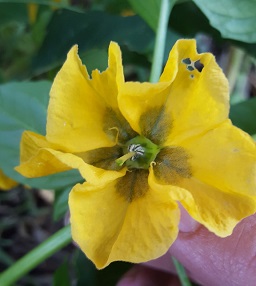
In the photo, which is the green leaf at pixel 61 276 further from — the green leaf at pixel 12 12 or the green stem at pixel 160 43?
the green leaf at pixel 12 12

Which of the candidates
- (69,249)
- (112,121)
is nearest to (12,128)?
(112,121)

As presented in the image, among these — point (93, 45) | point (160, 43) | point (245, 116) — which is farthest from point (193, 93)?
point (93, 45)

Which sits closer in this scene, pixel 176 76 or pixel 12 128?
pixel 176 76

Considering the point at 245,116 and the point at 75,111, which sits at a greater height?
the point at 75,111

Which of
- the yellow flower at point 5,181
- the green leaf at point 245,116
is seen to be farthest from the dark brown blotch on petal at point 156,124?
the yellow flower at point 5,181

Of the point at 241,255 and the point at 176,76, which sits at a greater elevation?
the point at 176,76

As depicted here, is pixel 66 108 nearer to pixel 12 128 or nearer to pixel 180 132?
pixel 180 132

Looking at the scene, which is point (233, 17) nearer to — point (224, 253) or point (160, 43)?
point (160, 43)
